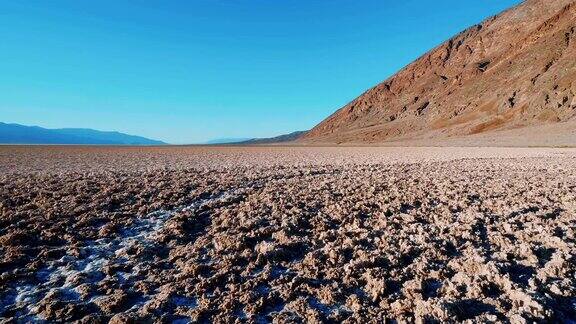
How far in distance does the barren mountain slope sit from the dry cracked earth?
64977 mm

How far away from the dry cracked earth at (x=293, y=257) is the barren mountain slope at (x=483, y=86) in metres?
65.0

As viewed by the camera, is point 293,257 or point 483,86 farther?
point 483,86

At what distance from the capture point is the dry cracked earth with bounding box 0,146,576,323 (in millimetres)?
4777

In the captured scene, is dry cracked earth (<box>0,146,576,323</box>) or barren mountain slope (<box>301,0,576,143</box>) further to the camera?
barren mountain slope (<box>301,0,576,143</box>)

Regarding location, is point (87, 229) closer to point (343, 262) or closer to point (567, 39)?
point (343, 262)

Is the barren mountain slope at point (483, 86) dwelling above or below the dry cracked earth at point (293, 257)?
above

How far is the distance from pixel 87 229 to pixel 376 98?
12609 cm

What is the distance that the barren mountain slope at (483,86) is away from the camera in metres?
70.9

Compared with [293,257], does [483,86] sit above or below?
above

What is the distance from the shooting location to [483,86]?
9044 cm

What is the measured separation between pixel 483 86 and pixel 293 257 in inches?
3786

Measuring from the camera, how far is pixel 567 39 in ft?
258

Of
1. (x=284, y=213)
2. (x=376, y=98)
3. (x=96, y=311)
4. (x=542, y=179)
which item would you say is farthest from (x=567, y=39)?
(x=96, y=311)

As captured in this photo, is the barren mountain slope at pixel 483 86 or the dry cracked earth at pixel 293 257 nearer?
the dry cracked earth at pixel 293 257
